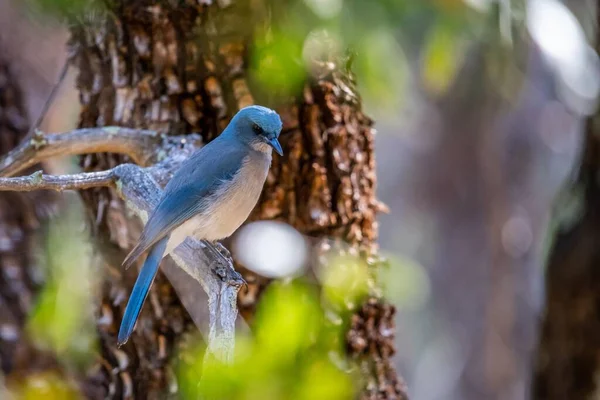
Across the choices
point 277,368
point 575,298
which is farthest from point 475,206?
point 277,368

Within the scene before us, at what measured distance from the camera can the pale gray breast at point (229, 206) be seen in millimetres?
3096

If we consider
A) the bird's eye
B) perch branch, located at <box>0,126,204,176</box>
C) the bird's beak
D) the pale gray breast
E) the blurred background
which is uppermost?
the bird's eye

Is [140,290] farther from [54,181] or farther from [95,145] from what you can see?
[95,145]

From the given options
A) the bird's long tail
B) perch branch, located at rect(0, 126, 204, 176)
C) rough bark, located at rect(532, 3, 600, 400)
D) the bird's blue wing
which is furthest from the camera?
rough bark, located at rect(532, 3, 600, 400)

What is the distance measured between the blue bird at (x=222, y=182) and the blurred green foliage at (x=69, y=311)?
546 millimetres

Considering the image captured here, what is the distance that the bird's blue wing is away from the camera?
115 inches

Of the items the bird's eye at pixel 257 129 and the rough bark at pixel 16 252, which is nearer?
the bird's eye at pixel 257 129

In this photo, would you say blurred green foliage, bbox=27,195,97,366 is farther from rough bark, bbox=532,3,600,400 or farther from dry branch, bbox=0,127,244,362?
rough bark, bbox=532,3,600,400

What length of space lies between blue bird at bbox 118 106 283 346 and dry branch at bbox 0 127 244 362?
6 cm

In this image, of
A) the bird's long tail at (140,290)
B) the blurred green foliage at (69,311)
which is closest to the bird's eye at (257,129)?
the bird's long tail at (140,290)

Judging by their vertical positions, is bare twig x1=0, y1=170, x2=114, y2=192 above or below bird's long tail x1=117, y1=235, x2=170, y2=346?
above

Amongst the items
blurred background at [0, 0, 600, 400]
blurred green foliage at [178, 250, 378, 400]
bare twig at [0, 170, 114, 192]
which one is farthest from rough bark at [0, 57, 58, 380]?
blurred green foliage at [178, 250, 378, 400]

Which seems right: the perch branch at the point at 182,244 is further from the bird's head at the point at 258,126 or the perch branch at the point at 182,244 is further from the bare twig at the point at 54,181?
the bird's head at the point at 258,126

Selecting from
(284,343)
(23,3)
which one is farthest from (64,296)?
(284,343)
